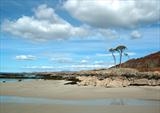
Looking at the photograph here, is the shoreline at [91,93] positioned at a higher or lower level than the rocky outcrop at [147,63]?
lower

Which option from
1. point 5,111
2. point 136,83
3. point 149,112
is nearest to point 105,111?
point 149,112

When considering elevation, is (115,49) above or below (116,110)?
above

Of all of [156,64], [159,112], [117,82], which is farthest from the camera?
[156,64]

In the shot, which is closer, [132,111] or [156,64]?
[132,111]

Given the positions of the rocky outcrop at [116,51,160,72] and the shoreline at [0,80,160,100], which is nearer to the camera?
the shoreline at [0,80,160,100]

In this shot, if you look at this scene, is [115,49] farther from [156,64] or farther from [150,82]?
[150,82]

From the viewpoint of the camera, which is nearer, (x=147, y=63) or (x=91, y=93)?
(x=91, y=93)

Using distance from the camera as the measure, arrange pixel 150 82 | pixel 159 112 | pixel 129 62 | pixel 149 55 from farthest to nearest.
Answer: pixel 129 62
pixel 149 55
pixel 150 82
pixel 159 112

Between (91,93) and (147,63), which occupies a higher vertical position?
(147,63)

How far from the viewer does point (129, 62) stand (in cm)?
9356

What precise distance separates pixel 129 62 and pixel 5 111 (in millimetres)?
81662

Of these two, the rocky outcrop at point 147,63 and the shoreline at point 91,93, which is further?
the rocky outcrop at point 147,63

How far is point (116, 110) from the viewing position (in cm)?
1393

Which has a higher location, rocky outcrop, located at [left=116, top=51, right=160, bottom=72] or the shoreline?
rocky outcrop, located at [left=116, top=51, right=160, bottom=72]
